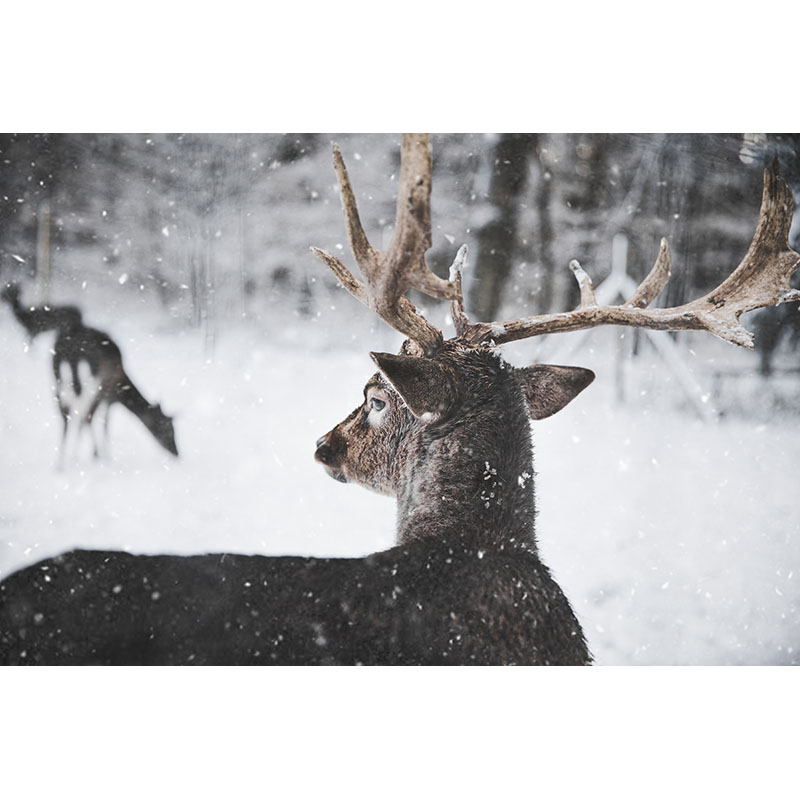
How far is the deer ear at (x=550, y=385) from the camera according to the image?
263cm

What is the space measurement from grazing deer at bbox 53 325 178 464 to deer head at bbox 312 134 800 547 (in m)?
0.58

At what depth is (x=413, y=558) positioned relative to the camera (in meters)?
2.45

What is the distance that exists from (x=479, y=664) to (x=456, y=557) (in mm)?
379

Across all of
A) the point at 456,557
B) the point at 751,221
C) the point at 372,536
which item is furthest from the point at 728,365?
the point at 372,536

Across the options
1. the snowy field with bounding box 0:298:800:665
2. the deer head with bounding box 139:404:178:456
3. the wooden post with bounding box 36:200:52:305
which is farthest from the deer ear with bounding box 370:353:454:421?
the wooden post with bounding box 36:200:52:305

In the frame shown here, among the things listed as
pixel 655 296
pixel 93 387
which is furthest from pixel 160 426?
pixel 655 296

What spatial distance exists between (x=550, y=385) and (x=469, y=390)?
1.13ft

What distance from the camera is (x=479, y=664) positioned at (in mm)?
2520

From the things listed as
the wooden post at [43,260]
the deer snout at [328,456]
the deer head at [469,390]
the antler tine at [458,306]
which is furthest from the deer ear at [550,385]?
the wooden post at [43,260]

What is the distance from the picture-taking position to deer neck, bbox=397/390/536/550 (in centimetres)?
243

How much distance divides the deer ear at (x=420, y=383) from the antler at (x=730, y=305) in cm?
26

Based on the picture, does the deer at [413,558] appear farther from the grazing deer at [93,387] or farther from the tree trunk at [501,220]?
the grazing deer at [93,387]

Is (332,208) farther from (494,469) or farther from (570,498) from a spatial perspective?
(570,498)

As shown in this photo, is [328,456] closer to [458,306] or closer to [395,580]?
[395,580]
